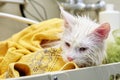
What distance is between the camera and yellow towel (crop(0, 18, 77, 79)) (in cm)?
60

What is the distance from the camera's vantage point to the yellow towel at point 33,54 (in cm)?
60

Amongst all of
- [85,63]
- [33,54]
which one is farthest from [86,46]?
[33,54]

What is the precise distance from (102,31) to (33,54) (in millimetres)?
251

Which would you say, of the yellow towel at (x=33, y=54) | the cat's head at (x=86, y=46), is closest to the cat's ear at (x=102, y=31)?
the cat's head at (x=86, y=46)

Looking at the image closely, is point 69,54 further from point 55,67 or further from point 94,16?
point 94,16

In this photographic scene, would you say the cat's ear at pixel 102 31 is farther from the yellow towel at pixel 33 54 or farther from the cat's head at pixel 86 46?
the yellow towel at pixel 33 54

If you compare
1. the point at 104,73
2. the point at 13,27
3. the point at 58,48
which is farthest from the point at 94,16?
the point at 104,73

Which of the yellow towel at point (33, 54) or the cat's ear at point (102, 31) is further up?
the cat's ear at point (102, 31)

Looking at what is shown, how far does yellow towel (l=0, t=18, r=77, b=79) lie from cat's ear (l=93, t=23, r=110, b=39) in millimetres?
122

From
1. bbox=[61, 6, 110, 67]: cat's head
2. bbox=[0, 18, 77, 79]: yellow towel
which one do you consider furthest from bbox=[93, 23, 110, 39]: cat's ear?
bbox=[0, 18, 77, 79]: yellow towel

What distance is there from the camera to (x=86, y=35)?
686 mm

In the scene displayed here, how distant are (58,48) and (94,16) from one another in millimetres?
734

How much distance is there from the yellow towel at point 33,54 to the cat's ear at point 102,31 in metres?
0.12

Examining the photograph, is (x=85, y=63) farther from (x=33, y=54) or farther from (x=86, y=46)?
(x=33, y=54)
